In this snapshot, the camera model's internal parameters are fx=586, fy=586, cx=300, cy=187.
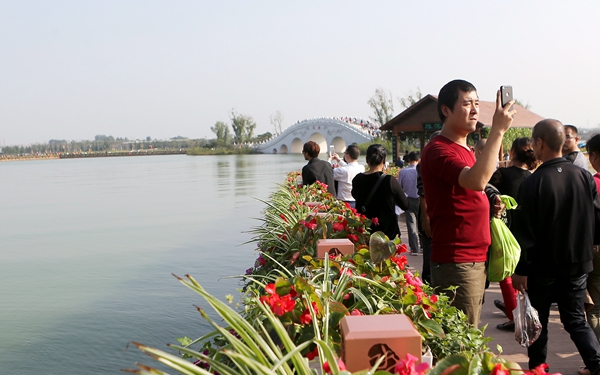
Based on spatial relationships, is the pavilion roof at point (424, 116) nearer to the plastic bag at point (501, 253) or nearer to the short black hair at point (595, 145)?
the short black hair at point (595, 145)

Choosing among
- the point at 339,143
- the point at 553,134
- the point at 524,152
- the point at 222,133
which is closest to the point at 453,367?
the point at 553,134

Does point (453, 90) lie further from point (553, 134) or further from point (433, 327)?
point (433, 327)

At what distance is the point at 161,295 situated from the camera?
844 centimetres

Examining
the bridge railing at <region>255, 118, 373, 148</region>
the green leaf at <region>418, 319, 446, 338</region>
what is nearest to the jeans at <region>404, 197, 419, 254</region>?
the green leaf at <region>418, 319, 446, 338</region>

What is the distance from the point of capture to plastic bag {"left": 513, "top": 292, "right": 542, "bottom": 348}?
3.34 m

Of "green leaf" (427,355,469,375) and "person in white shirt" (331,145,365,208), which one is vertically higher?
"person in white shirt" (331,145,365,208)

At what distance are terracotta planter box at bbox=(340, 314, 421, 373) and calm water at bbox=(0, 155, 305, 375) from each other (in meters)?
4.32

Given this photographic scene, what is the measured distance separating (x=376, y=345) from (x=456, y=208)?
46.5 inches

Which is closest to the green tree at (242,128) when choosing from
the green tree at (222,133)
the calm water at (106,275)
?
the green tree at (222,133)

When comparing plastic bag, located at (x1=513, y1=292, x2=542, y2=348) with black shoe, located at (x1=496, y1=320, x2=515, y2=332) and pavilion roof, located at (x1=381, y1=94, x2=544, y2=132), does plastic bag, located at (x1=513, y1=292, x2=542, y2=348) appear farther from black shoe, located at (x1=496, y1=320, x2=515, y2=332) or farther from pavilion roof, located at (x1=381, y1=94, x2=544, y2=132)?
pavilion roof, located at (x1=381, y1=94, x2=544, y2=132)

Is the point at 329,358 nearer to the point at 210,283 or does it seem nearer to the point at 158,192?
the point at 210,283

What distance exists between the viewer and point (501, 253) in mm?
3219

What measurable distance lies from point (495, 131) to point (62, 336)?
19.7ft

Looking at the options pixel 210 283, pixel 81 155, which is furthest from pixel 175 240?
pixel 81 155
